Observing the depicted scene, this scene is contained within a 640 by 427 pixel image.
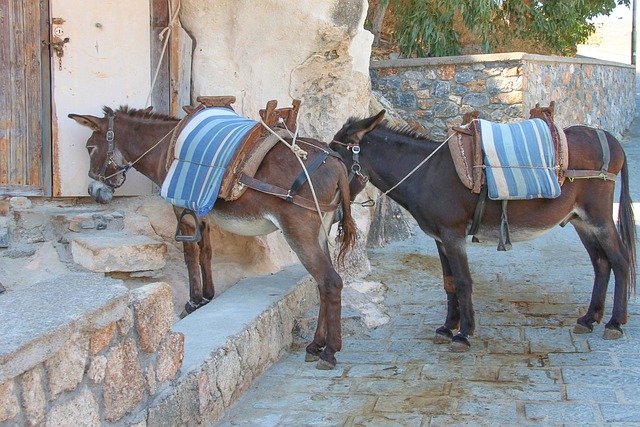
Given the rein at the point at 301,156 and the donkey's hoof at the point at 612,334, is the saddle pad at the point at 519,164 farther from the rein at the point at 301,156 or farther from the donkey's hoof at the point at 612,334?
the rein at the point at 301,156

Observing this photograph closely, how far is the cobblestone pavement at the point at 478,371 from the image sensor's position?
4.17 metres

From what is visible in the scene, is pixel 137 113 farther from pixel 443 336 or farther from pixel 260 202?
pixel 443 336

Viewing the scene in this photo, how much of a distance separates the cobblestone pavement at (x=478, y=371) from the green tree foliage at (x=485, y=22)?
670 centimetres

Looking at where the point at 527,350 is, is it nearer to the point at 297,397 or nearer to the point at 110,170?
the point at 297,397

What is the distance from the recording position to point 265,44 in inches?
268

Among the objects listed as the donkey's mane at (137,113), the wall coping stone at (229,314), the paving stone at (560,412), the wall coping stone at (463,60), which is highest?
the wall coping stone at (463,60)

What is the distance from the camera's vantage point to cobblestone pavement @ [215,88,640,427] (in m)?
4.17

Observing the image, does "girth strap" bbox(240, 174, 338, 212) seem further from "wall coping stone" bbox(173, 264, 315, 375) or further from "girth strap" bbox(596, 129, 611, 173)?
"girth strap" bbox(596, 129, 611, 173)

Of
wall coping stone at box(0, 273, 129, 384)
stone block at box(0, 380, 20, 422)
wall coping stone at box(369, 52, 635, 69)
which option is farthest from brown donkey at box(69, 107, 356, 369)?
wall coping stone at box(369, 52, 635, 69)

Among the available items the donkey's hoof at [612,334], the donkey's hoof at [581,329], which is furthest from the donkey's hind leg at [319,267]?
Answer: the donkey's hoof at [612,334]

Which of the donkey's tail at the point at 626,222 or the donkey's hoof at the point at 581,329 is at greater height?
the donkey's tail at the point at 626,222

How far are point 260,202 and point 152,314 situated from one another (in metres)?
1.69

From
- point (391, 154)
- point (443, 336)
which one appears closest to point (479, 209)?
point (391, 154)

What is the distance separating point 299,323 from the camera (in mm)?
5676
